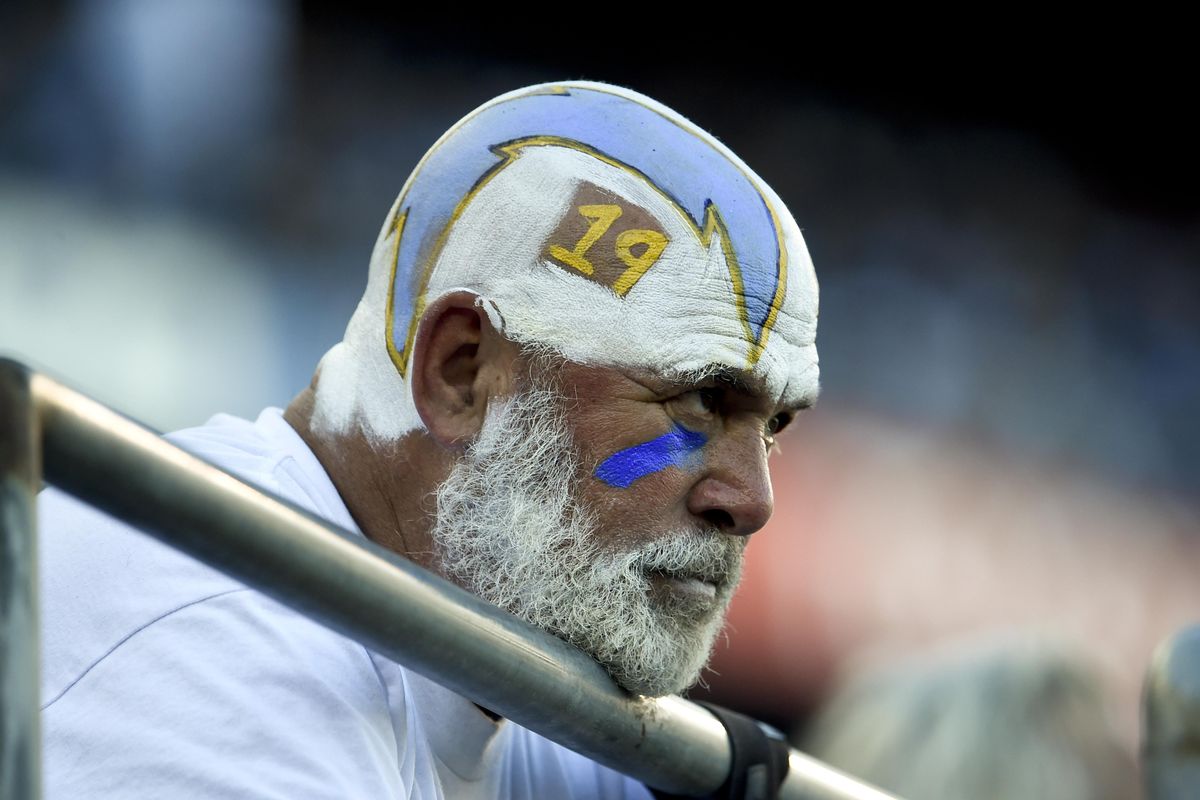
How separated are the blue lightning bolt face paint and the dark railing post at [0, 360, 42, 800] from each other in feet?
3.77

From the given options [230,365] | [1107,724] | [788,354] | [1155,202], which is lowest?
[230,365]

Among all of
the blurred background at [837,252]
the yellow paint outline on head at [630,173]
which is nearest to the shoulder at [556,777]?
the yellow paint outline on head at [630,173]

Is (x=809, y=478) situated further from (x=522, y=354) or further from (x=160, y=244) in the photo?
(x=522, y=354)

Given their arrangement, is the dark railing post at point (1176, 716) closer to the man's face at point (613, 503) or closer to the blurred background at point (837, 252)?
the man's face at point (613, 503)

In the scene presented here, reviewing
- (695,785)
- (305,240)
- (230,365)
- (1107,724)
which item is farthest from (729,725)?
(305,240)

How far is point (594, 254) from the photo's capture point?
1.90 m

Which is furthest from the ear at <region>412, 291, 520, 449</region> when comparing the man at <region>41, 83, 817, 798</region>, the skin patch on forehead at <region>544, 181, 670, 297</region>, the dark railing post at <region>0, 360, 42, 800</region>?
the dark railing post at <region>0, 360, 42, 800</region>

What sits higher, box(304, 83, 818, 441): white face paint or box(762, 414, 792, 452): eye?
box(304, 83, 818, 441): white face paint

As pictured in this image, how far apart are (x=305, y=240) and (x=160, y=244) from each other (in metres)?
0.47

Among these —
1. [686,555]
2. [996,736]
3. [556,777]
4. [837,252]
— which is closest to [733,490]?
[686,555]

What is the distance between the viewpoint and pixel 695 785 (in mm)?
1637

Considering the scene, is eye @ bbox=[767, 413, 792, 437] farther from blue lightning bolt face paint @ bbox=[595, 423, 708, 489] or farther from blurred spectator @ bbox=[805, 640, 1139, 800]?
blurred spectator @ bbox=[805, 640, 1139, 800]

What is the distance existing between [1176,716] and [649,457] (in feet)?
2.75

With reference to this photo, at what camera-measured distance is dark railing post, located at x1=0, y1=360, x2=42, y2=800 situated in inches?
27.5
